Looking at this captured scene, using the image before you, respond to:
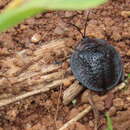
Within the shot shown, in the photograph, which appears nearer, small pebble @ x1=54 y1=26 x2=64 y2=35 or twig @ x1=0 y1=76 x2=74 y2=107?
twig @ x1=0 y1=76 x2=74 y2=107

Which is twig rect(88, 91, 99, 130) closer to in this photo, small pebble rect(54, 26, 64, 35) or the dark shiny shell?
the dark shiny shell

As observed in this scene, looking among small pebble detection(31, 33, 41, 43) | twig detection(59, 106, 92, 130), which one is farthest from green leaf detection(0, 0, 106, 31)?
small pebble detection(31, 33, 41, 43)

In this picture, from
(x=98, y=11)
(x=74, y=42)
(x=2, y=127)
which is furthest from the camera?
(x=98, y=11)

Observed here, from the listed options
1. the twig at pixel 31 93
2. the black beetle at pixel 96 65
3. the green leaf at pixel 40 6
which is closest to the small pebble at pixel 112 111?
the black beetle at pixel 96 65

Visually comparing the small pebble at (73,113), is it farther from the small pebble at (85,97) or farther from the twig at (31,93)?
the twig at (31,93)

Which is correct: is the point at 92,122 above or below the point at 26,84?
below

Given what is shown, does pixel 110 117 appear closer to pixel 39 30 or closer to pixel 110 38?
pixel 110 38

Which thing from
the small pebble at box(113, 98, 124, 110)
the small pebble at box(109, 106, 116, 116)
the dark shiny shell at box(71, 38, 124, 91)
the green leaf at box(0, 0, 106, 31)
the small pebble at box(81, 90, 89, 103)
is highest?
the green leaf at box(0, 0, 106, 31)

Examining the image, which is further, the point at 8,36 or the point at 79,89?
the point at 8,36

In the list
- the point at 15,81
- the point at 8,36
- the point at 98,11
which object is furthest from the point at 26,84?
the point at 98,11
